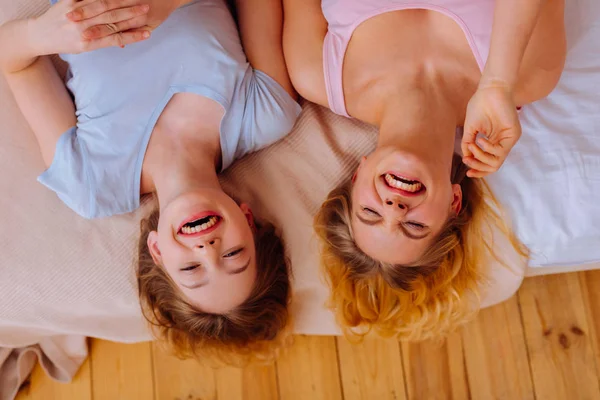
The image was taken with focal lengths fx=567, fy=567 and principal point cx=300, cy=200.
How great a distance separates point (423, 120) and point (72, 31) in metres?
0.73

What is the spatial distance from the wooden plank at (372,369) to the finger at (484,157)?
0.77 m

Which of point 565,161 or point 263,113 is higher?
point 263,113

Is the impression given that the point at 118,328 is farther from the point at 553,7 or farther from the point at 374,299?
the point at 553,7

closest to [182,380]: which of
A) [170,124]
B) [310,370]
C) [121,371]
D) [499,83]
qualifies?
[121,371]

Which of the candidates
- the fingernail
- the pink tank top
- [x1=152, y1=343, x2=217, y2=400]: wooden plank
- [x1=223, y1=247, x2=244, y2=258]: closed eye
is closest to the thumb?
the pink tank top

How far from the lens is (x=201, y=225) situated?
112 centimetres

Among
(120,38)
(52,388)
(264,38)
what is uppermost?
(120,38)

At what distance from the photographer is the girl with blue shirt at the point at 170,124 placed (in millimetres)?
1245

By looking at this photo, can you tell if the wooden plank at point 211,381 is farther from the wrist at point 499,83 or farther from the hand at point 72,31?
the wrist at point 499,83

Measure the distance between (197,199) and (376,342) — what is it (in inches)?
31.6

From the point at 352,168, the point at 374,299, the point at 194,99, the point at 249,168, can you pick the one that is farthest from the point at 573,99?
the point at 194,99

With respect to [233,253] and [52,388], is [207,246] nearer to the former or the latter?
[233,253]

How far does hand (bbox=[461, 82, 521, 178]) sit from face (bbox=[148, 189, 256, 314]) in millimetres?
476

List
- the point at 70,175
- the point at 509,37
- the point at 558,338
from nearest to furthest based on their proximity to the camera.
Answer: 1. the point at 509,37
2. the point at 70,175
3. the point at 558,338
